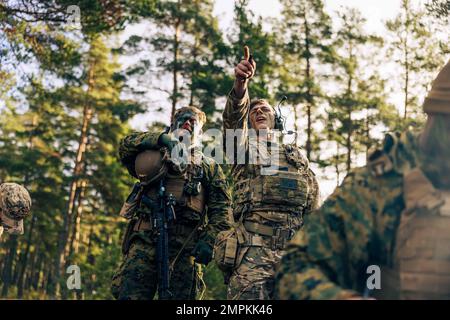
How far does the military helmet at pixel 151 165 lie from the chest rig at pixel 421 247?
15.1ft

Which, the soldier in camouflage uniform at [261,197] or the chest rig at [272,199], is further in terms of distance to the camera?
the chest rig at [272,199]

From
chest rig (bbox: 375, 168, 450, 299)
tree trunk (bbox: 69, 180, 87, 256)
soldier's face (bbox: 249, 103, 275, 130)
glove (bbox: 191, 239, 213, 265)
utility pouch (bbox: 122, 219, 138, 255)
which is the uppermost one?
tree trunk (bbox: 69, 180, 87, 256)

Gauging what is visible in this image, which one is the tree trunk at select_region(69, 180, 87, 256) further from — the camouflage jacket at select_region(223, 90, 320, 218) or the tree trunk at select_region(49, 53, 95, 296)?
the camouflage jacket at select_region(223, 90, 320, 218)

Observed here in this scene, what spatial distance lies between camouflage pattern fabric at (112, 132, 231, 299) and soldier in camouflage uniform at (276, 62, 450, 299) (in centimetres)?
456

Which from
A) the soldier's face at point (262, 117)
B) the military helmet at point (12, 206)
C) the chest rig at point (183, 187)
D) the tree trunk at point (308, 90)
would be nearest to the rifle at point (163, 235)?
the chest rig at point (183, 187)

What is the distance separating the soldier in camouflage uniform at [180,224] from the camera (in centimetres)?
642

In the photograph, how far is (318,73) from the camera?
26609 millimetres

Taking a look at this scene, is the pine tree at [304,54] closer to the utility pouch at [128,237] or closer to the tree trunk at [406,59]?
the tree trunk at [406,59]

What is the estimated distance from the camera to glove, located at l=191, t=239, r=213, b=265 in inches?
255

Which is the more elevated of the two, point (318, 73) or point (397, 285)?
point (318, 73)

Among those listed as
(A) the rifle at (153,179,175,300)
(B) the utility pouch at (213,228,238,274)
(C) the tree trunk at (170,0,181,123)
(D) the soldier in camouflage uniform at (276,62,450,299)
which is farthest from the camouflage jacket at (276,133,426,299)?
(C) the tree trunk at (170,0,181,123)
